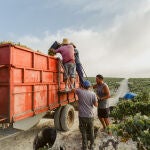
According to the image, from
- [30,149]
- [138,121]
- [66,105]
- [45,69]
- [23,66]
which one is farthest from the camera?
[66,105]

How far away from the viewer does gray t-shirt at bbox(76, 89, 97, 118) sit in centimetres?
626

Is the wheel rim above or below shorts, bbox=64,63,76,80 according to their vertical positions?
below

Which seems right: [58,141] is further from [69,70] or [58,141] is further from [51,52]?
[51,52]

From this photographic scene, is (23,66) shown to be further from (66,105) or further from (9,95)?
(66,105)

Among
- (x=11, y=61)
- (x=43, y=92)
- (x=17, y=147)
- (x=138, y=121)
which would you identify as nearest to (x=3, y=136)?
(x=17, y=147)

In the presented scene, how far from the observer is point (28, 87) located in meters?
6.27

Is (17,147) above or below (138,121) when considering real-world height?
below

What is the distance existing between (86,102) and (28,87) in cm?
154

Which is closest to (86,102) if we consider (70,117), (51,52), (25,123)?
(25,123)

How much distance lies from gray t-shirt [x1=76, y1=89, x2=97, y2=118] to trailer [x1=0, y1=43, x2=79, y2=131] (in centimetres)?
121

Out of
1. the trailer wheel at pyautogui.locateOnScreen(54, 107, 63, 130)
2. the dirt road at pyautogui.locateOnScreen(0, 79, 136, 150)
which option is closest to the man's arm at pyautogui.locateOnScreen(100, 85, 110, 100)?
the dirt road at pyautogui.locateOnScreen(0, 79, 136, 150)

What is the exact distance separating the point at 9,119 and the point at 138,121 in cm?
294

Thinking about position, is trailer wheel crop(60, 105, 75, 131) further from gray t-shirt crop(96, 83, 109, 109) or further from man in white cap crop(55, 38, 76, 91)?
gray t-shirt crop(96, 83, 109, 109)

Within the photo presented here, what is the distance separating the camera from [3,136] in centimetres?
798
